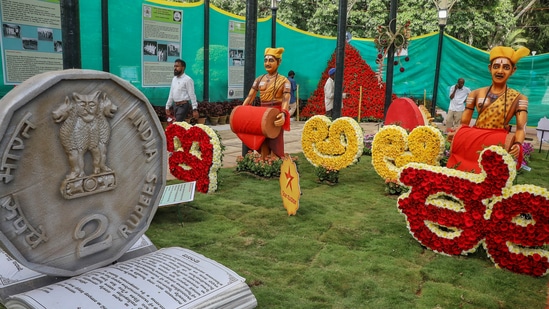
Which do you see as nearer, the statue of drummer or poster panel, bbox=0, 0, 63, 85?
the statue of drummer

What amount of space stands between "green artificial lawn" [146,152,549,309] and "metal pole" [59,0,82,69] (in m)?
1.69

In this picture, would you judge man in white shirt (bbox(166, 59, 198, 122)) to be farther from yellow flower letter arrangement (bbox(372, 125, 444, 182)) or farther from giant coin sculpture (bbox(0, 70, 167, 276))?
giant coin sculpture (bbox(0, 70, 167, 276))

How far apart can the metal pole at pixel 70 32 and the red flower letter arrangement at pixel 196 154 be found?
154 centimetres

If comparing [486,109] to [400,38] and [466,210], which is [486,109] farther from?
[400,38]

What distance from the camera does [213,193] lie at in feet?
17.8

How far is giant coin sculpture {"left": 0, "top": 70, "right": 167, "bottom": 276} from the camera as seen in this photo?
232cm

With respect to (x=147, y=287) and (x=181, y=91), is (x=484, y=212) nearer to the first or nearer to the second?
(x=147, y=287)

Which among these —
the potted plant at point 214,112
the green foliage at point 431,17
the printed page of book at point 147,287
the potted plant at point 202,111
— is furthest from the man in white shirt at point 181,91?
the green foliage at point 431,17

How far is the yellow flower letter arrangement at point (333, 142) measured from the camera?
5906 millimetres

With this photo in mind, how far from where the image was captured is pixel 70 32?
4277mm

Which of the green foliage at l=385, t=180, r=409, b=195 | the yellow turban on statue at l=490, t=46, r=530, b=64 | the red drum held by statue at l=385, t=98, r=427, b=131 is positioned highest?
the yellow turban on statue at l=490, t=46, r=530, b=64

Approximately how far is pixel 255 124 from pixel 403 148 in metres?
1.92

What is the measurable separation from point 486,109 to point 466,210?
5.54ft

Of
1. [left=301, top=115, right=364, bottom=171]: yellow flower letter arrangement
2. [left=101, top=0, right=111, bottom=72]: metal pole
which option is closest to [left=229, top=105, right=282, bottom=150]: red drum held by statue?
[left=301, top=115, right=364, bottom=171]: yellow flower letter arrangement
